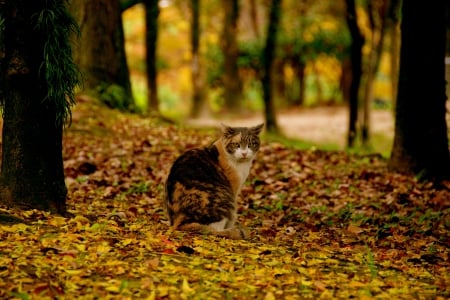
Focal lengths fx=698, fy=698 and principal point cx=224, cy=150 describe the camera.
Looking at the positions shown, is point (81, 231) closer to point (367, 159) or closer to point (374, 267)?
point (374, 267)

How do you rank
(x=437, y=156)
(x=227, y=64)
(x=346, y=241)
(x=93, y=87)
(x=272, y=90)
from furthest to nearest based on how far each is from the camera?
(x=227, y=64) → (x=272, y=90) → (x=93, y=87) → (x=437, y=156) → (x=346, y=241)

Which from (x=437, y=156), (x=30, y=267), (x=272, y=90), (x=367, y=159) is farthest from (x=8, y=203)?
(x=272, y=90)

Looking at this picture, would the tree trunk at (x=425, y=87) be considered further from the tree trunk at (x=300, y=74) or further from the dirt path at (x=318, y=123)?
the tree trunk at (x=300, y=74)

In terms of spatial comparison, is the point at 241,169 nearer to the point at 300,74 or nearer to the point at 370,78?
the point at 370,78

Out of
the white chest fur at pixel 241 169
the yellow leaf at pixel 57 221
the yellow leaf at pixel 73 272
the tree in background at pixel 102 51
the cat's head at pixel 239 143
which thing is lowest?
the yellow leaf at pixel 73 272

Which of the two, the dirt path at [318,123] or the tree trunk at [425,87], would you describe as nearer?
the tree trunk at [425,87]

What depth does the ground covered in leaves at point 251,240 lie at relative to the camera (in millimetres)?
5164

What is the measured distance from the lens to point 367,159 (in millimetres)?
12438

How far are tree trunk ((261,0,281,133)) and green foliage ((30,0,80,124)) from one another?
1200 centimetres

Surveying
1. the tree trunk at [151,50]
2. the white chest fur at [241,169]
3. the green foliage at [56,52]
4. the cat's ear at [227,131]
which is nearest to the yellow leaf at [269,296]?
the green foliage at [56,52]

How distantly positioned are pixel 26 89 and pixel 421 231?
14.9 feet

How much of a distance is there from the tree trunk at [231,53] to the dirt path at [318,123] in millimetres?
1075

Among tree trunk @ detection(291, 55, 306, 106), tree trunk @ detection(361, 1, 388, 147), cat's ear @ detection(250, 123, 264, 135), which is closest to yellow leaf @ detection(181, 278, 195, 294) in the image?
cat's ear @ detection(250, 123, 264, 135)

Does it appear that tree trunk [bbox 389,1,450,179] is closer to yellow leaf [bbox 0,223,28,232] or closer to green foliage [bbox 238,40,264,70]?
yellow leaf [bbox 0,223,28,232]
